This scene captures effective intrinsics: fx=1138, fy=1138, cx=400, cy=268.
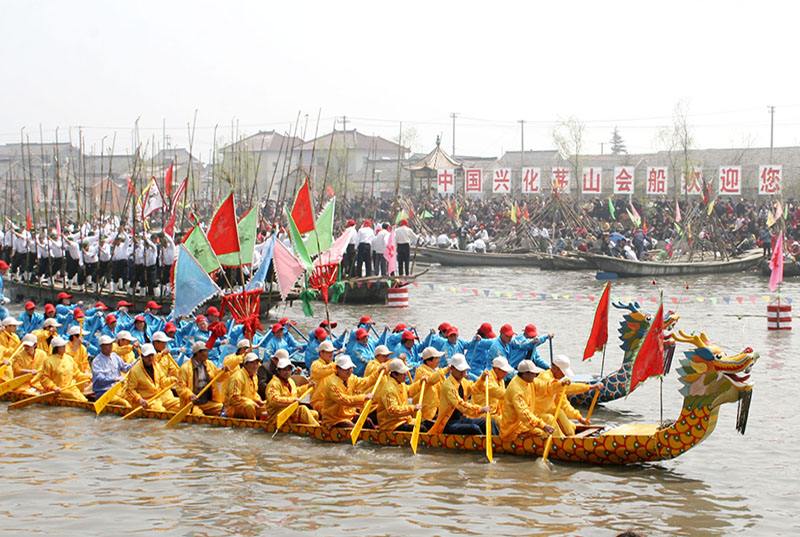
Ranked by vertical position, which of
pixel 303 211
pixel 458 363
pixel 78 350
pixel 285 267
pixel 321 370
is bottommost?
pixel 78 350

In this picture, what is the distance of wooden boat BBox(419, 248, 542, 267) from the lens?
36719 mm

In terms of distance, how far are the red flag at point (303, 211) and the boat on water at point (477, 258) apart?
690 inches

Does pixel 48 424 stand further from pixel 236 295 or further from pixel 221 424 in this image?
pixel 236 295

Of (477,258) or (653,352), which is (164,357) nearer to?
(653,352)

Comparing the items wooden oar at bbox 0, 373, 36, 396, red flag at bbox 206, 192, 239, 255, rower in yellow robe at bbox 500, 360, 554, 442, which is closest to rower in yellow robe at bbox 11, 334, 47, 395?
wooden oar at bbox 0, 373, 36, 396

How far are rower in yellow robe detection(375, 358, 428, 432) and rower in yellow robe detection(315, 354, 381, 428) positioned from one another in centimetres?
28

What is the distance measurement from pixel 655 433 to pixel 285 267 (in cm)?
848

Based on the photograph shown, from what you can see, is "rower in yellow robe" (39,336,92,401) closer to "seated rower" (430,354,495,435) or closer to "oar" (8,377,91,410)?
"oar" (8,377,91,410)

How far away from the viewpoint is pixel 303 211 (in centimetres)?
1894

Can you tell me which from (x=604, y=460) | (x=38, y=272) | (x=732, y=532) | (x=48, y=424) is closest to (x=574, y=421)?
(x=604, y=460)

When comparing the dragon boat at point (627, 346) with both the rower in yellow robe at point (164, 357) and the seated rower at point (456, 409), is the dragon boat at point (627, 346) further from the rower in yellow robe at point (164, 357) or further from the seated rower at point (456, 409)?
the rower in yellow robe at point (164, 357)

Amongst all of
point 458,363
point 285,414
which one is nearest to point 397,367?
point 458,363

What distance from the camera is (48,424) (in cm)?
1380

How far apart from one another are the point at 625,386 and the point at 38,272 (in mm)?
15946
